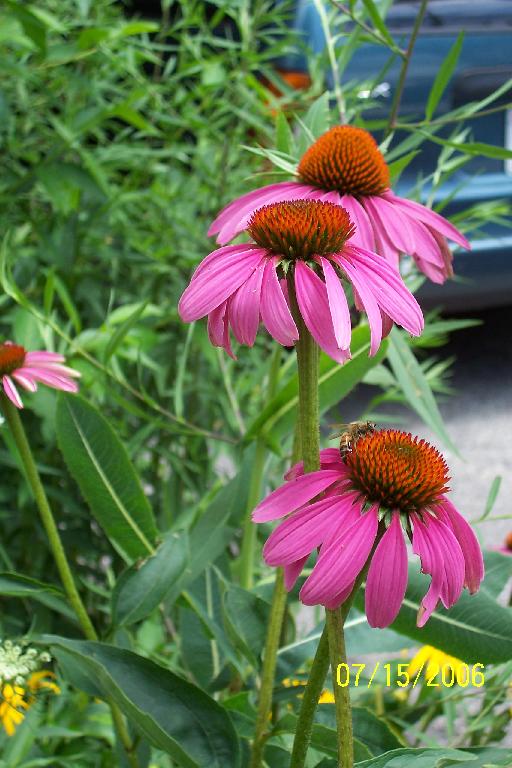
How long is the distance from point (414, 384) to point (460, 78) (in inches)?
69.7

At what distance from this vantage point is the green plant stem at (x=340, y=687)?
0.44 metres

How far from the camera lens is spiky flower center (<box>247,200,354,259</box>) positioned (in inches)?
18.6

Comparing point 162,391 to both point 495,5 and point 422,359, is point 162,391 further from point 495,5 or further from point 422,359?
point 422,359

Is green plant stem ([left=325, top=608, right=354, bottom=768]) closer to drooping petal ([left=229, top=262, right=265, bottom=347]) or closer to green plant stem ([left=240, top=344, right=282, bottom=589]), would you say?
drooping petal ([left=229, top=262, right=265, bottom=347])

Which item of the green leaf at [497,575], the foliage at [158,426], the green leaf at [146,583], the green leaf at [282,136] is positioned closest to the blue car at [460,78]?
the foliage at [158,426]

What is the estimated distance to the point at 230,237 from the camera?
24.9 inches

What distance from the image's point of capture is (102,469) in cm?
67

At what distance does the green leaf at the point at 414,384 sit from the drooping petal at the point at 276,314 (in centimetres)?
33

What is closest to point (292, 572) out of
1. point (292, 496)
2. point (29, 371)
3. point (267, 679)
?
point (292, 496)

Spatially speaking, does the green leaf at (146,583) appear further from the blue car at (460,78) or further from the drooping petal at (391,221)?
the blue car at (460,78)

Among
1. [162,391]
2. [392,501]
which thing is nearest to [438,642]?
[392,501]

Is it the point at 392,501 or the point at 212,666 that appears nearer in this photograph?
the point at 392,501

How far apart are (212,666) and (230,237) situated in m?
0.32

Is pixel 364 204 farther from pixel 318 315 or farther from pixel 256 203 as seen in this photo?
pixel 318 315
